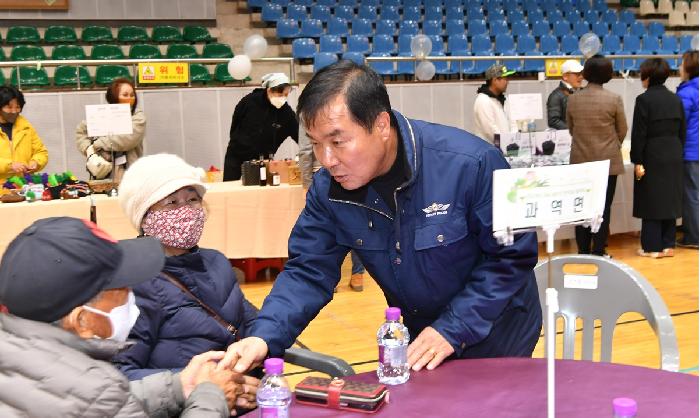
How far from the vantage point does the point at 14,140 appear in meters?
6.12

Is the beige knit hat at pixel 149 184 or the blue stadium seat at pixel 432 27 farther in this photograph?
the blue stadium seat at pixel 432 27

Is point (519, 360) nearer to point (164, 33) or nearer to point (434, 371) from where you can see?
point (434, 371)

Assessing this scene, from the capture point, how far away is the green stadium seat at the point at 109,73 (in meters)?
9.94

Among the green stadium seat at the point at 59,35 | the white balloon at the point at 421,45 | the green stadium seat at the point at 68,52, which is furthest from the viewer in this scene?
the green stadium seat at the point at 59,35

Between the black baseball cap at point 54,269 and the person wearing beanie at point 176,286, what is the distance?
735 millimetres

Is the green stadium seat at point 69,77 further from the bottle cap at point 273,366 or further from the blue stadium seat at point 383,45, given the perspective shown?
the bottle cap at point 273,366

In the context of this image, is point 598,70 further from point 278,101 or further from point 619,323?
point 278,101

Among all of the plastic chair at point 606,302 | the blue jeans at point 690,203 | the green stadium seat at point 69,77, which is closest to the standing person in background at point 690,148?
the blue jeans at point 690,203

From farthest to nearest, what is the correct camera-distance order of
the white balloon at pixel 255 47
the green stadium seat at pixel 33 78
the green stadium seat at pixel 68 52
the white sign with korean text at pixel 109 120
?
the green stadium seat at pixel 68 52, the green stadium seat at pixel 33 78, the white balloon at pixel 255 47, the white sign with korean text at pixel 109 120

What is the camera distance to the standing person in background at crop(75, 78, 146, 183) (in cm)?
638

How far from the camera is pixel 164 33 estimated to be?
12047mm

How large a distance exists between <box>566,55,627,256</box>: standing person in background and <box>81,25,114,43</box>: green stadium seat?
738cm

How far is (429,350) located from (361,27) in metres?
10.7

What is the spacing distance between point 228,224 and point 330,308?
1.04 metres
